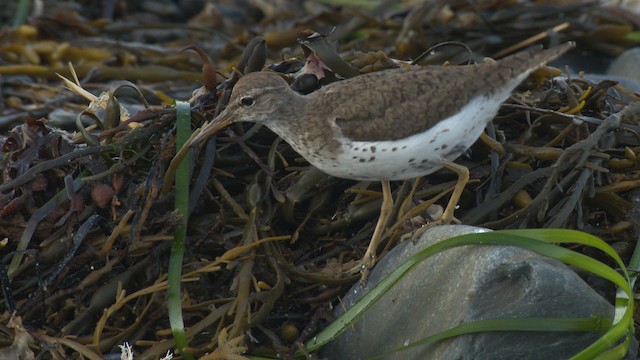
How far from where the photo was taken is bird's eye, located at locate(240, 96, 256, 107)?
3713mm

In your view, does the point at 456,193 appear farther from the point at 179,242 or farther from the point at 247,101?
the point at 179,242

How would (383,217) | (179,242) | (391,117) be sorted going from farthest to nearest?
(383,217) → (179,242) → (391,117)

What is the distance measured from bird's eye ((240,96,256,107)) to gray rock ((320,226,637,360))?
90 cm

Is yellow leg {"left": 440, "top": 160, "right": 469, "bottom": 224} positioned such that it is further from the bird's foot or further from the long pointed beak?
the long pointed beak

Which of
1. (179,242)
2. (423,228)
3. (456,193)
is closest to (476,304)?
(423,228)

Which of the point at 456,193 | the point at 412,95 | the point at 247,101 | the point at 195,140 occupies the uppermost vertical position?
the point at 412,95

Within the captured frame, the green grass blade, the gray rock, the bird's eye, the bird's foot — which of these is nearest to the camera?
the gray rock

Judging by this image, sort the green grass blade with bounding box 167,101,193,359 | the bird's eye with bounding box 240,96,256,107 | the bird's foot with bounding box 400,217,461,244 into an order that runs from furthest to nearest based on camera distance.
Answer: the bird's eye with bounding box 240,96,256,107
the bird's foot with bounding box 400,217,461,244
the green grass blade with bounding box 167,101,193,359

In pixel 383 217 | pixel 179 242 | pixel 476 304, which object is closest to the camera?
pixel 476 304

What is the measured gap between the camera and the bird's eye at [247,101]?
12.2ft

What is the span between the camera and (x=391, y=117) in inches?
139

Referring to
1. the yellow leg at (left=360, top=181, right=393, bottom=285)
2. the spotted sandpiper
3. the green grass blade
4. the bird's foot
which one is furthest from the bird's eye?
the bird's foot

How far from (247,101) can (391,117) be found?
0.62 m

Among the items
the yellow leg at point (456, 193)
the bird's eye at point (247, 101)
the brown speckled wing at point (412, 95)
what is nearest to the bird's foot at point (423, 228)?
the yellow leg at point (456, 193)
